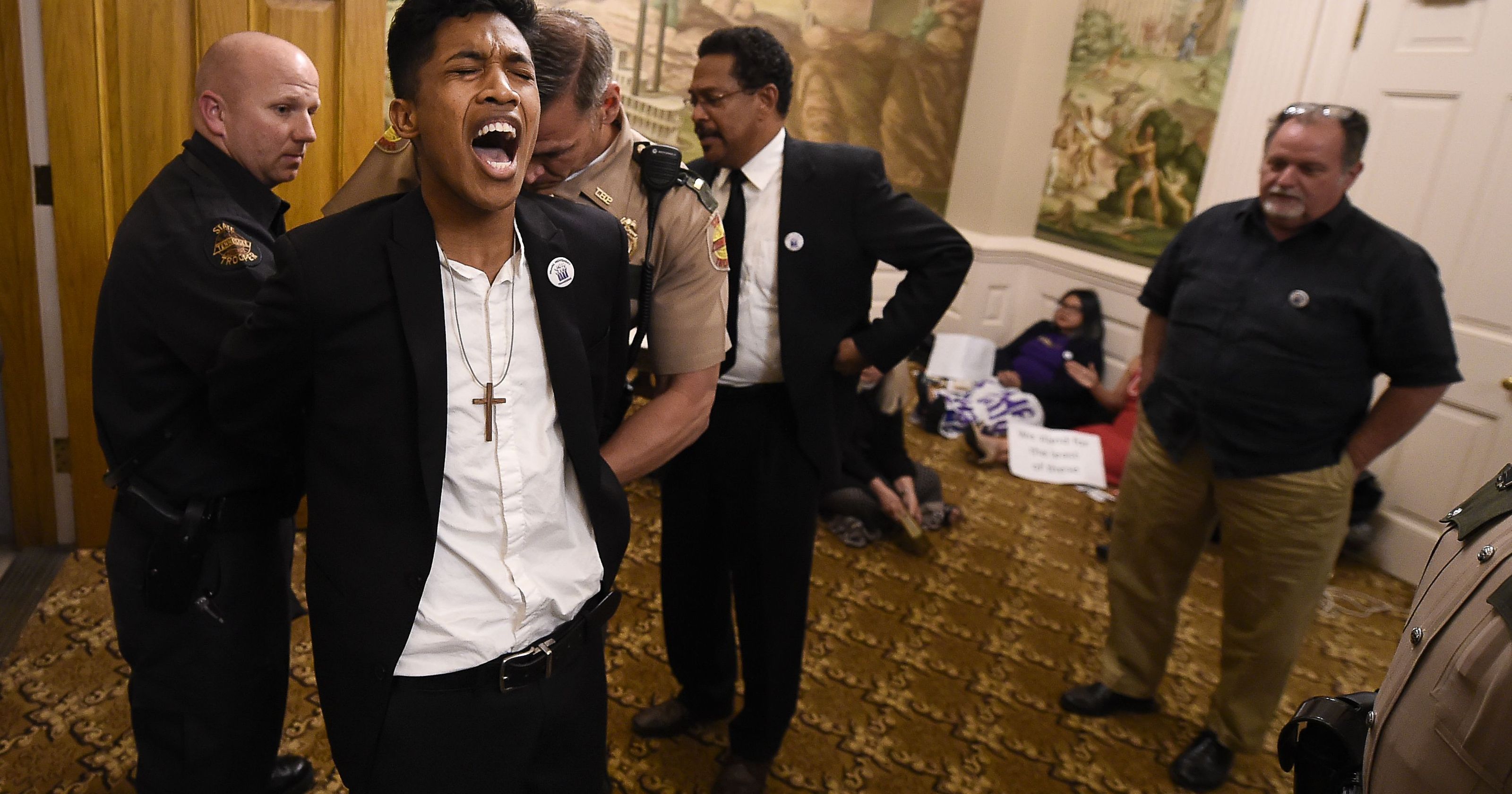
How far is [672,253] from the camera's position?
1747 mm

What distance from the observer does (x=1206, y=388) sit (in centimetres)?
274

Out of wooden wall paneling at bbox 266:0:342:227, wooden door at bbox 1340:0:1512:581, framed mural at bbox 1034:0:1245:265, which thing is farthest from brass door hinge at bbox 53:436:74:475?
framed mural at bbox 1034:0:1245:265

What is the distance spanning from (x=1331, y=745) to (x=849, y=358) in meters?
1.34

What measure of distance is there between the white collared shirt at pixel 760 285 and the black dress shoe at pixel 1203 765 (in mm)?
1733

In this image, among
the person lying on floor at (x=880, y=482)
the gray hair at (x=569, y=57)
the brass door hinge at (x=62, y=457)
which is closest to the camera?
the gray hair at (x=569, y=57)

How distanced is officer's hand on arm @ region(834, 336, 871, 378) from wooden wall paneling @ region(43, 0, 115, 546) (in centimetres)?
249

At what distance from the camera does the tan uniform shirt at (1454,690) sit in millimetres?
994

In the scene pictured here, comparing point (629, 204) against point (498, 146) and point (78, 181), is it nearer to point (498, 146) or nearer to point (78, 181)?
point (498, 146)

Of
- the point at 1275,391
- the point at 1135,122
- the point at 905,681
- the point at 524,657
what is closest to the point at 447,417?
the point at 524,657

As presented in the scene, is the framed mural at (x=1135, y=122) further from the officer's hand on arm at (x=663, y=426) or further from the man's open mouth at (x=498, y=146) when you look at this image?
the man's open mouth at (x=498, y=146)

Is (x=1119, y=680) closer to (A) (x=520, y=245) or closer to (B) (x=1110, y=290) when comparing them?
(A) (x=520, y=245)

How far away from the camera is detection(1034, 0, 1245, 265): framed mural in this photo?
580 centimetres

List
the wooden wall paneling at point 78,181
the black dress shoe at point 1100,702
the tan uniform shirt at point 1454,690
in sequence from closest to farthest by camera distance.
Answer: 1. the tan uniform shirt at point 1454,690
2. the wooden wall paneling at point 78,181
3. the black dress shoe at point 1100,702

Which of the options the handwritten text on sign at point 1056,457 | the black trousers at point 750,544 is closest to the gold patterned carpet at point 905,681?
the black trousers at point 750,544
